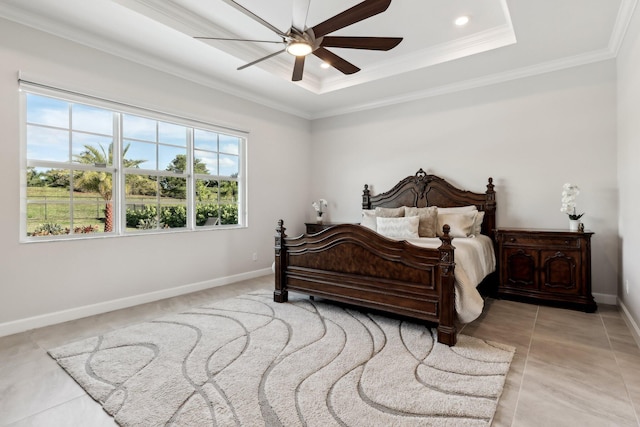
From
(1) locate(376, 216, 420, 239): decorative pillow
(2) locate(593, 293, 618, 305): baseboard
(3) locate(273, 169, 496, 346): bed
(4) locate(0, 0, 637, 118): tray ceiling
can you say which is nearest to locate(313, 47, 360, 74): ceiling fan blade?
(4) locate(0, 0, 637, 118): tray ceiling

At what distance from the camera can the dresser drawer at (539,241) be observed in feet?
10.8

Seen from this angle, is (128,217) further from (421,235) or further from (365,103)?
(365,103)

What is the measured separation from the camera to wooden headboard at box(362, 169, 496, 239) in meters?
4.11

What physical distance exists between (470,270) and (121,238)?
3527mm

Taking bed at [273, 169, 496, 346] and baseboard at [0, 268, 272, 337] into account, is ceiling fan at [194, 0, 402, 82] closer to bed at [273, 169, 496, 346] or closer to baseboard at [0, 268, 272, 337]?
bed at [273, 169, 496, 346]

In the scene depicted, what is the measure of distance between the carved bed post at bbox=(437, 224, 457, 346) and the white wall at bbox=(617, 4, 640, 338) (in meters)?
1.56

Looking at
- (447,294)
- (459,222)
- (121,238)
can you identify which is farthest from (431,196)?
(121,238)

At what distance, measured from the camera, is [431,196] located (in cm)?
454

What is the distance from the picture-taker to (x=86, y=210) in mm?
3277

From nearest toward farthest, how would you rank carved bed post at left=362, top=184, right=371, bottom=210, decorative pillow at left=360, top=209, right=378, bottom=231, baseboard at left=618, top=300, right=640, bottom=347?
baseboard at left=618, top=300, right=640, bottom=347, decorative pillow at left=360, top=209, right=378, bottom=231, carved bed post at left=362, top=184, right=371, bottom=210

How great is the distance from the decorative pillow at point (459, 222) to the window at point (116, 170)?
9.52ft

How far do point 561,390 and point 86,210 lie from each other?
4161 millimetres

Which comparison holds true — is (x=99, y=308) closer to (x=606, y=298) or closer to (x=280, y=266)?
(x=280, y=266)

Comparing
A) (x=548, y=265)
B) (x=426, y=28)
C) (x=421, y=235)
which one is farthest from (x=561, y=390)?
(x=426, y=28)
